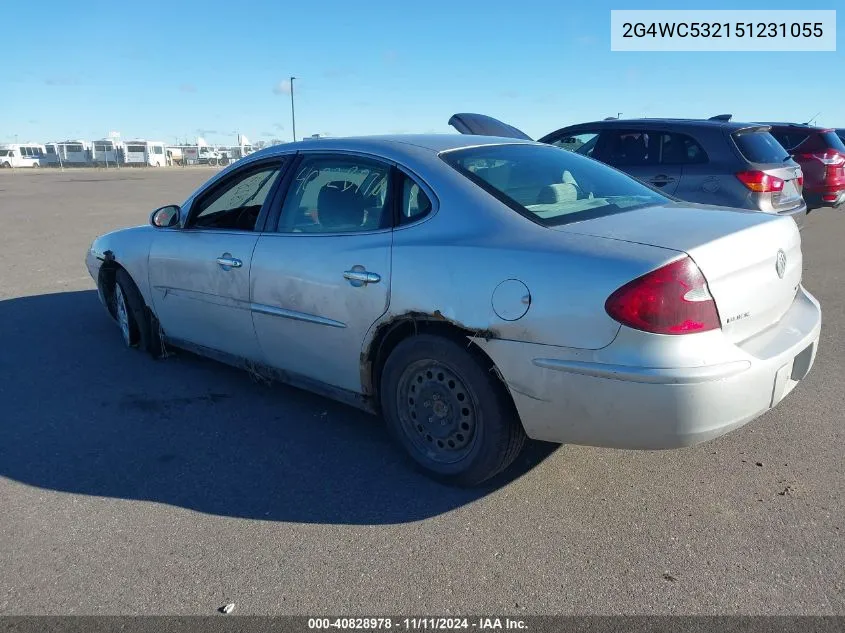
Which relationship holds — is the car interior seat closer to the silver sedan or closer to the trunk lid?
the silver sedan

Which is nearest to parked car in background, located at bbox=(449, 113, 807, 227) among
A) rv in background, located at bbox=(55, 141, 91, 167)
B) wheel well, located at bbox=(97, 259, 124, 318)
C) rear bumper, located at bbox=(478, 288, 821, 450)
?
wheel well, located at bbox=(97, 259, 124, 318)

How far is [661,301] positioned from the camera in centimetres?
245

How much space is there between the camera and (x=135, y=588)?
97.3 inches

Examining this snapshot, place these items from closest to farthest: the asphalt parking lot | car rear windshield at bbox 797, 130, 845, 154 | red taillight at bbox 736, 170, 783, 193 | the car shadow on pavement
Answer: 1. the asphalt parking lot
2. the car shadow on pavement
3. red taillight at bbox 736, 170, 783, 193
4. car rear windshield at bbox 797, 130, 845, 154

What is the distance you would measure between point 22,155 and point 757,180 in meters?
86.9

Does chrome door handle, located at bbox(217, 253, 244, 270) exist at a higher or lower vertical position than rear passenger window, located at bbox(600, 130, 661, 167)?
lower

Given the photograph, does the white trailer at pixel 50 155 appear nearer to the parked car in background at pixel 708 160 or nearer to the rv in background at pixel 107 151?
the rv in background at pixel 107 151

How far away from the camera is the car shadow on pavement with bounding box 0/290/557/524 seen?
307cm

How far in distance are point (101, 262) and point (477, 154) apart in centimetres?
333

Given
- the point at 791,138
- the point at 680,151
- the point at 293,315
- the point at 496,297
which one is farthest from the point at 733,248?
the point at 791,138

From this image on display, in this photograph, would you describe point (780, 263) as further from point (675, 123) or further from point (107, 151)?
point (107, 151)

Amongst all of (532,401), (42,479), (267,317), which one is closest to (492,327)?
(532,401)

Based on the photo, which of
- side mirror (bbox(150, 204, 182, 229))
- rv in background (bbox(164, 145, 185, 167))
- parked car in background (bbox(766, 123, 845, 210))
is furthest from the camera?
rv in background (bbox(164, 145, 185, 167))

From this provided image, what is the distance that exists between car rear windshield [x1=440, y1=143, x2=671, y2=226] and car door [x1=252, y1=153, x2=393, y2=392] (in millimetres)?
481
